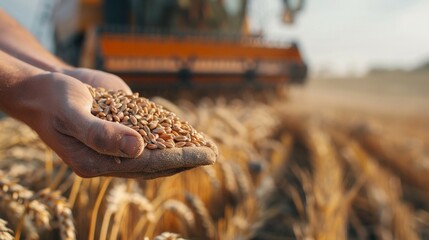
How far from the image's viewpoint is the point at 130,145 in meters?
1.20

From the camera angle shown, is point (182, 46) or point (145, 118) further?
point (182, 46)

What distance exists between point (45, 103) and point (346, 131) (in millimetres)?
6320

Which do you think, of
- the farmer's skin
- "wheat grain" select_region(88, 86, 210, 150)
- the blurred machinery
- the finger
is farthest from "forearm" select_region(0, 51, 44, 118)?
the blurred machinery

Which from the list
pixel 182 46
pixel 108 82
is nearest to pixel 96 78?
pixel 108 82

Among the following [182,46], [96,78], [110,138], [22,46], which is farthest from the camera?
[182,46]

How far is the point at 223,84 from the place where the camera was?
25.6ft

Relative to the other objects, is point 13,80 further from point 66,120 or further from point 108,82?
point 108,82

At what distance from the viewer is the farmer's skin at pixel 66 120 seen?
1207 millimetres

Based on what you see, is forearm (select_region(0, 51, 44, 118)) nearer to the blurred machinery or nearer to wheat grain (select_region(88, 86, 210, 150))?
wheat grain (select_region(88, 86, 210, 150))

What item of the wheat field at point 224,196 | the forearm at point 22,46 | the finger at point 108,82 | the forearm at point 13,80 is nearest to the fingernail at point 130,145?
the wheat field at point 224,196

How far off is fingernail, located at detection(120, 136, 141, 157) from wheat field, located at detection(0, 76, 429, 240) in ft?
0.65

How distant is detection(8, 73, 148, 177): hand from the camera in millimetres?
1205

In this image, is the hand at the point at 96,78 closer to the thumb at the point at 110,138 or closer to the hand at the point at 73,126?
the hand at the point at 73,126

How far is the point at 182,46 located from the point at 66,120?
246 inches
